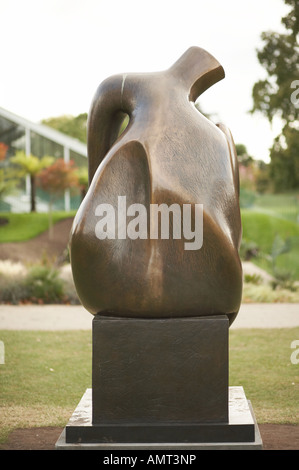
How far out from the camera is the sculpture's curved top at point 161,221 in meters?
4.05

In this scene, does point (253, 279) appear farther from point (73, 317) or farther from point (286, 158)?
point (286, 158)

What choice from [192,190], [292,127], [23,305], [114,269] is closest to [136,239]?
[114,269]

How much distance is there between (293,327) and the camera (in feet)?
30.8

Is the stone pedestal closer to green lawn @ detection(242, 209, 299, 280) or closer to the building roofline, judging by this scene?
green lawn @ detection(242, 209, 299, 280)

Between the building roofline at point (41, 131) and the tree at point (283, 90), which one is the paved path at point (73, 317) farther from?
the building roofline at point (41, 131)

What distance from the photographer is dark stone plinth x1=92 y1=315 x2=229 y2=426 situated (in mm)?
4074

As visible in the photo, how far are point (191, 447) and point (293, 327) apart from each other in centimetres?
578

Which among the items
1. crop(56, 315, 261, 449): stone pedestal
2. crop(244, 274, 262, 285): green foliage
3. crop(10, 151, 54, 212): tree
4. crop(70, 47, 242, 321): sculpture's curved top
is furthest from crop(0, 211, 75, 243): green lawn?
crop(56, 315, 261, 449): stone pedestal

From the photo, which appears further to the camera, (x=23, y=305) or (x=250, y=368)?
(x=23, y=305)

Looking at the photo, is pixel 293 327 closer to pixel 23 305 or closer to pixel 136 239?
pixel 23 305

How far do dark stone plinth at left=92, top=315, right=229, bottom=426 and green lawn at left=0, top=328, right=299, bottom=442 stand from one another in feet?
4.18

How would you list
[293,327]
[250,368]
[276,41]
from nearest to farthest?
[250,368]
[293,327]
[276,41]

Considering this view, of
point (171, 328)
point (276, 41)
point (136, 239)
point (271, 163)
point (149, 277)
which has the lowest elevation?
point (171, 328)

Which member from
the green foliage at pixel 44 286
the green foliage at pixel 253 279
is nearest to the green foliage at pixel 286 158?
the green foliage at pixel 253 279
